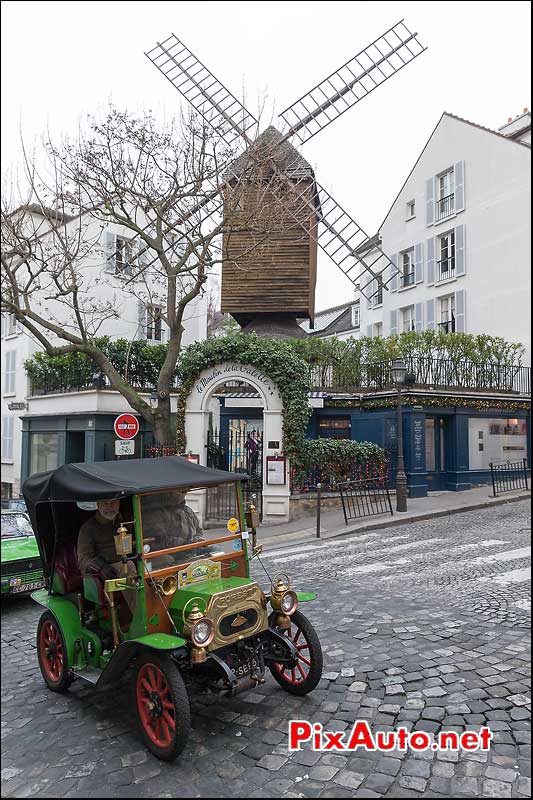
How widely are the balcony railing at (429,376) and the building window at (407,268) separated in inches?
293

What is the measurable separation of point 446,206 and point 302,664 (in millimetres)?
23192

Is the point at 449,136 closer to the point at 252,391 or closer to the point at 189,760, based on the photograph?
the point at 252,391

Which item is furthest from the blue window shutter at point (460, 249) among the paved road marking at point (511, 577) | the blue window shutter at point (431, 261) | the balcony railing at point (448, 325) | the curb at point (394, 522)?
the paved road marking at point (511, 577)

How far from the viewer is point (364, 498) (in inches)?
619

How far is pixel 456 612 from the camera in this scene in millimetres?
6879

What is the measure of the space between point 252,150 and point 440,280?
1302cm

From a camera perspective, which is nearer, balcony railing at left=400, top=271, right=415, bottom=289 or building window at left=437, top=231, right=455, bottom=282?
building window at left=437, top=231, right=455, bottom=282

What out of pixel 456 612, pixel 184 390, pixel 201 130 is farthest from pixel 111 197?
pixel 456 612

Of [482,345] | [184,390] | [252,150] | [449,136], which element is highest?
[449,136]

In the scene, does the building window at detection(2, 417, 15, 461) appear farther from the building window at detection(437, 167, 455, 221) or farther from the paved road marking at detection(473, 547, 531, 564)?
the building window at detection(437, 167, 455, 221)

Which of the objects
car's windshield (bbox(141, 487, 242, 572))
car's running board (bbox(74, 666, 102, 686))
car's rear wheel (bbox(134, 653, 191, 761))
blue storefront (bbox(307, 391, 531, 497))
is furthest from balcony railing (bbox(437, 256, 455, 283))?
car's rear wheel (bbox(134, 653, 191, 761))

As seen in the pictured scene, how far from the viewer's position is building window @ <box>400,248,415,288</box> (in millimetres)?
27062

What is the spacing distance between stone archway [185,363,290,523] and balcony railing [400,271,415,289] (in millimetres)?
14322

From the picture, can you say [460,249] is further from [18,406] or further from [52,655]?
[52,655]
